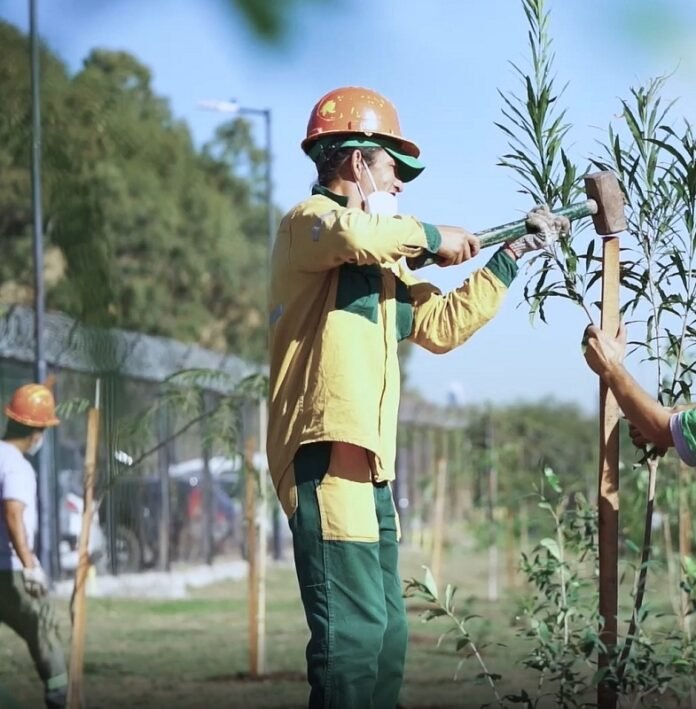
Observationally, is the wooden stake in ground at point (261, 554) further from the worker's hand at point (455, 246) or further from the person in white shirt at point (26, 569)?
the worker's hand at point (455, 246)

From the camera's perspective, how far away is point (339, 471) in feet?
10.7

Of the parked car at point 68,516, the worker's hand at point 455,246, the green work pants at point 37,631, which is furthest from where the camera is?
the parked car at point 68,516

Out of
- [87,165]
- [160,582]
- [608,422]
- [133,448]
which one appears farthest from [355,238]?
[160,582]

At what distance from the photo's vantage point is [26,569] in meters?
6.22

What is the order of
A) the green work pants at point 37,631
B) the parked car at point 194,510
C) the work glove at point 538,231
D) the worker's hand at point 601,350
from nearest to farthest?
the work glove at point 538,231 < the worker's hand at point 601,350 < the green work pants at point 37,631 < the parked car at point 194,510

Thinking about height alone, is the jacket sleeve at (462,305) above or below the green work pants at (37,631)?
above

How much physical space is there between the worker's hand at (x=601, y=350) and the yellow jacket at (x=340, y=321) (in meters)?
0.31

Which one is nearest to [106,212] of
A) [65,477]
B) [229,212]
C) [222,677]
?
[222,677]

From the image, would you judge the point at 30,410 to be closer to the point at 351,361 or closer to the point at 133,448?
the point at 351,361

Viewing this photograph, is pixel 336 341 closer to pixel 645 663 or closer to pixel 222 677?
pixel 645 663

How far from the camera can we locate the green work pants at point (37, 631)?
616 cm

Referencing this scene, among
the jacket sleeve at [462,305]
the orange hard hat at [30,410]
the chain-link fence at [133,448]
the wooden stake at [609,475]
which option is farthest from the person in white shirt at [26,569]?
the wooden stake at [609,475]

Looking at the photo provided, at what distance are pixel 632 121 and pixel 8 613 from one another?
3643mm

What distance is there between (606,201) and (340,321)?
0.91 metres
